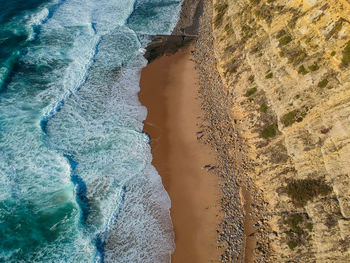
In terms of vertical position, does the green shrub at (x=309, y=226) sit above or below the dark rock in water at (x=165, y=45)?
below

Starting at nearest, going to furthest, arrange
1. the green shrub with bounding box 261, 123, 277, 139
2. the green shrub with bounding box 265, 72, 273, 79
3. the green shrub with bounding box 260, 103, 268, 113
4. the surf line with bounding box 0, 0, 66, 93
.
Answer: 1. the green shrub with bounding box 261, 123, 277, 139
2. the green shrub with bounding box 260, 103, 268, 113
3. the green shrub with bounding box 265, 72, 273, 79
4. the surf line with bounding box 0, 0, 66, 93

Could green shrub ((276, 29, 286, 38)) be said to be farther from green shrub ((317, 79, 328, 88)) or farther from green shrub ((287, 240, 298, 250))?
green shrub ((287, 240, 298, 250))

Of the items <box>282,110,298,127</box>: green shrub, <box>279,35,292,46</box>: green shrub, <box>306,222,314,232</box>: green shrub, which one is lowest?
<box>306,222,314,232</box>: green shrub

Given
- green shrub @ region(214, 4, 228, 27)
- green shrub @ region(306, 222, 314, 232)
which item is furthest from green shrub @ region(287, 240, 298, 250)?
green shrub @ region(214, 4, 228, 27)

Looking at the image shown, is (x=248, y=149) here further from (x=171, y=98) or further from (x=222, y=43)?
(x=222, y=43)

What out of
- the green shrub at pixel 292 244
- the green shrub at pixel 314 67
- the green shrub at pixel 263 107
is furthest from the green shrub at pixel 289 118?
the green shrub at pixel 292 244

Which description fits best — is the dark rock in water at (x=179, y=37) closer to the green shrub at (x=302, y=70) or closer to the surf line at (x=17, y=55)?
the surf line at (x=17, y=55)

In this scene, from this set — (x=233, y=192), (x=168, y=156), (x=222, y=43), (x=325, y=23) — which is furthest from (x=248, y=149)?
(x=222, y=43)
